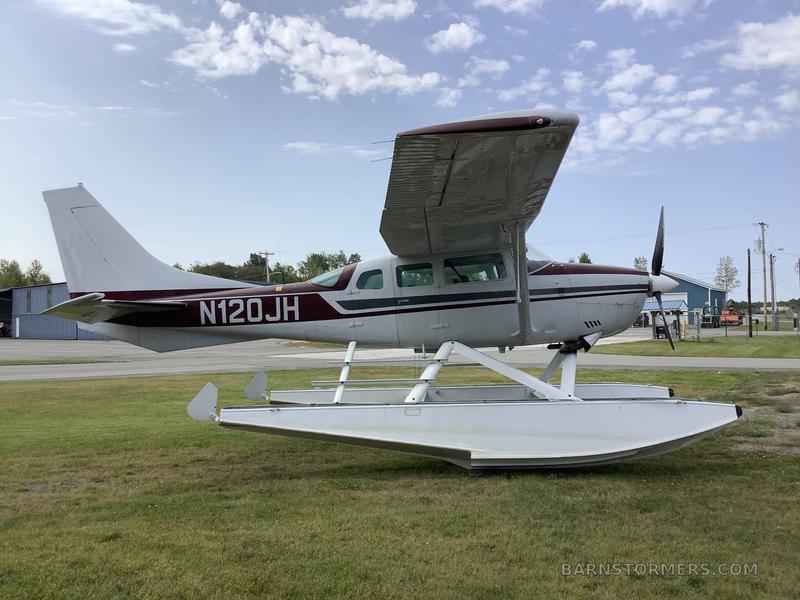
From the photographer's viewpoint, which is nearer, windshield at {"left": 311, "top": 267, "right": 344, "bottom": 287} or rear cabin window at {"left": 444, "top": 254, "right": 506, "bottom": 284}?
rear cabin window at {"left": 444, "top": 254, "right": 506, "bottom": 284}

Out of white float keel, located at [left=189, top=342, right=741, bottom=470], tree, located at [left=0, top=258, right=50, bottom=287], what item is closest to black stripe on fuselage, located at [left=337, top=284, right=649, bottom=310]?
white float keel, located at [left=189, top=342, right=741, bottom=470]

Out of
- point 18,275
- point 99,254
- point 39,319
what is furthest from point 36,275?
point 99,254

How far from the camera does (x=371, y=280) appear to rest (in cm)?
780

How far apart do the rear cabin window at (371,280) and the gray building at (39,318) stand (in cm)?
5632

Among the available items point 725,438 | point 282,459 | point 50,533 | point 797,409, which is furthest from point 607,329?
point 50,533

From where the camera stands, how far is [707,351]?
26.7 meters

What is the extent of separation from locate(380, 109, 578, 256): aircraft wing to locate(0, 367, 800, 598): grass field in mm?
2833

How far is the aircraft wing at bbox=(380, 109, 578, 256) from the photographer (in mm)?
4918

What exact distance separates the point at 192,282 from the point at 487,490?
5116 mm

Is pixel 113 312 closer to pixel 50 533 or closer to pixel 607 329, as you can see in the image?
pixel 50 533

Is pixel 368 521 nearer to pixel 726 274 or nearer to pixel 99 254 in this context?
pixel 99 254

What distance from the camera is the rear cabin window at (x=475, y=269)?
297 inches

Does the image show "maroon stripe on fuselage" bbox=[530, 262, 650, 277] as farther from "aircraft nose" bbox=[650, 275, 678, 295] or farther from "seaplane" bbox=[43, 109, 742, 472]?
"aircraft nose" bbox=[650, 275, 678, 295]

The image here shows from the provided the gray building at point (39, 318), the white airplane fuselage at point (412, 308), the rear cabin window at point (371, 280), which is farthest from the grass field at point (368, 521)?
the gray building at point (39, 318)
